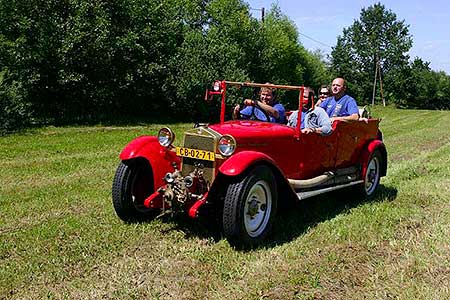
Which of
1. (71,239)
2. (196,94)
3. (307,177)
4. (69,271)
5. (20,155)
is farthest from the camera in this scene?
(196,94)

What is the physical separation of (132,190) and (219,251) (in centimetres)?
132

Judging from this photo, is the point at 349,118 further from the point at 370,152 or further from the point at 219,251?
the point at 219,251

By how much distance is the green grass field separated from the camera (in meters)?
3.77

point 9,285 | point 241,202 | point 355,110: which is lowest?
point 9,285

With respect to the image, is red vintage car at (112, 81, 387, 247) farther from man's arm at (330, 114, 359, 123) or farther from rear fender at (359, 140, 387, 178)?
rear fender at (359, 140, 387, 178)

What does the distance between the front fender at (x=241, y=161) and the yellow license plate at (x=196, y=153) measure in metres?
0.29

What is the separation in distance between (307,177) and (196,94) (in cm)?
1823

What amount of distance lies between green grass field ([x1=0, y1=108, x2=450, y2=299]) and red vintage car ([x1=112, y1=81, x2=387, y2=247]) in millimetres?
276

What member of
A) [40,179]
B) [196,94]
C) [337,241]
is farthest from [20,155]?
[196,94]

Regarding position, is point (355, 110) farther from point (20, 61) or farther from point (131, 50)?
point (131, 50)

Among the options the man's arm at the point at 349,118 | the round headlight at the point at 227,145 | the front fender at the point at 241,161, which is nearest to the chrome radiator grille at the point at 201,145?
the round headlight at the point at 227,145

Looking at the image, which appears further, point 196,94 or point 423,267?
point 196,94

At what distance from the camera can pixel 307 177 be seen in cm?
589

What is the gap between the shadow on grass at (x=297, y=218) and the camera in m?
5.11
